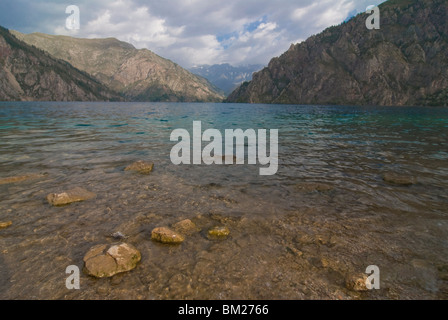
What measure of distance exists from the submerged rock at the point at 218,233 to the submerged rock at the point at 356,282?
3367 millimetres

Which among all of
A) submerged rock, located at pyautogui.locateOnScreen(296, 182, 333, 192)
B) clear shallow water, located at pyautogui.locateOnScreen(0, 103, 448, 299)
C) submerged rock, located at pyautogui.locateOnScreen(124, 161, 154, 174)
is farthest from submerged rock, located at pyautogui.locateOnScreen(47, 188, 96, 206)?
submerged rock, located at pyautogui.locateOnScreen(296, 182, 333, 192)

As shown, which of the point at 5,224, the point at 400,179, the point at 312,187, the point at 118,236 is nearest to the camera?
the point at 118,236

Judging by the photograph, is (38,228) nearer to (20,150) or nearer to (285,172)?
(285,172)

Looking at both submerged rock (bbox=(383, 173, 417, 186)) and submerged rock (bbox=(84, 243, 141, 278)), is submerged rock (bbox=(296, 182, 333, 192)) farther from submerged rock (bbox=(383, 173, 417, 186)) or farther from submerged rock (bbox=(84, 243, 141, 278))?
submerged rock (bbox=(84, 243, 141, 278))

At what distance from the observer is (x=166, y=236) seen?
6578 mm

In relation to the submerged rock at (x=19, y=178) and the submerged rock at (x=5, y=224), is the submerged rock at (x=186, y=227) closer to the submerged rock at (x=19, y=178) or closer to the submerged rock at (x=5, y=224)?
the submerged rock at (x=5, y=224)

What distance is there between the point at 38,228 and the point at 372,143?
2687cm

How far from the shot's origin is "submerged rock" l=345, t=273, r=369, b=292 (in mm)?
4855

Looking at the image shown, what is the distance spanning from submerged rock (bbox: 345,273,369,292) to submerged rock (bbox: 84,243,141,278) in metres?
5.04

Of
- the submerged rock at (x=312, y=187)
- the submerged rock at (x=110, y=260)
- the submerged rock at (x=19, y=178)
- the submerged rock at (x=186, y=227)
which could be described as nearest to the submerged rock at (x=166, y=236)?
the submerged rock at (x=186, y=227)

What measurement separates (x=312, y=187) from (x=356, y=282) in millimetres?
6397

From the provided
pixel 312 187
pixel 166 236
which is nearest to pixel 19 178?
pixel 166 236

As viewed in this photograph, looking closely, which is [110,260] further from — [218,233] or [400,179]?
[400,179]

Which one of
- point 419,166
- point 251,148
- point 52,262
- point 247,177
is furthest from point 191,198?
point 419,166
